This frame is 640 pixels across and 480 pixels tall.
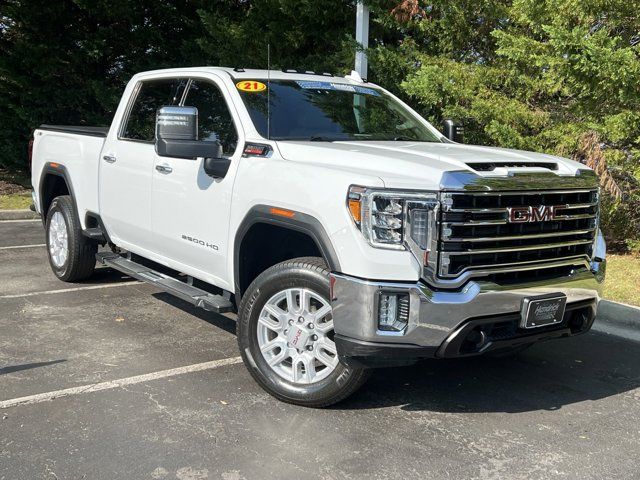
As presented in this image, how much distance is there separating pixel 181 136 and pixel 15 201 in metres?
9.77

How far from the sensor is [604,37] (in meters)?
7.20

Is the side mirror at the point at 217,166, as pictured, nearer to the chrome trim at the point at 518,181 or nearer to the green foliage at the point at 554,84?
the chrome trim at the point at 518,181

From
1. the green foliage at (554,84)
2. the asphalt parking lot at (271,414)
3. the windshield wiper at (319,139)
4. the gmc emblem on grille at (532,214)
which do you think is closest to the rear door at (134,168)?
the asphalt parking lot at (271,414)

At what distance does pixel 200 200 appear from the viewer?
4.88 meters

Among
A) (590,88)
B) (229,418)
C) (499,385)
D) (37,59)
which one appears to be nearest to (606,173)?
(590,88)

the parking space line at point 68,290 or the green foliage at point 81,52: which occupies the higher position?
the green foliage at point 81,52

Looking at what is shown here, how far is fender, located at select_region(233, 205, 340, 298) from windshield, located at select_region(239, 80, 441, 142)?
65cm

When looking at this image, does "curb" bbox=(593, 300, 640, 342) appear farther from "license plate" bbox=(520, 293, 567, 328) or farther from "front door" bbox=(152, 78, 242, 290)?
"front door" bbox=(152, 78, 242, 290)

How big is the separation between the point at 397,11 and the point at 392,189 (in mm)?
6178

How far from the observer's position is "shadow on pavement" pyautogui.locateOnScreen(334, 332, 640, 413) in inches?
172

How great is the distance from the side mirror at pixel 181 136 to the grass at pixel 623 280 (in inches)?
167

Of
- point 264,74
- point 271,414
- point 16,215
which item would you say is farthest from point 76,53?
point 271,414

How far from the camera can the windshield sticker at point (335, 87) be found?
5.37 metres

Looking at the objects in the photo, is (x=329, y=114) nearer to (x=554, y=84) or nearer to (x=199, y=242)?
(x=199, y=242)
